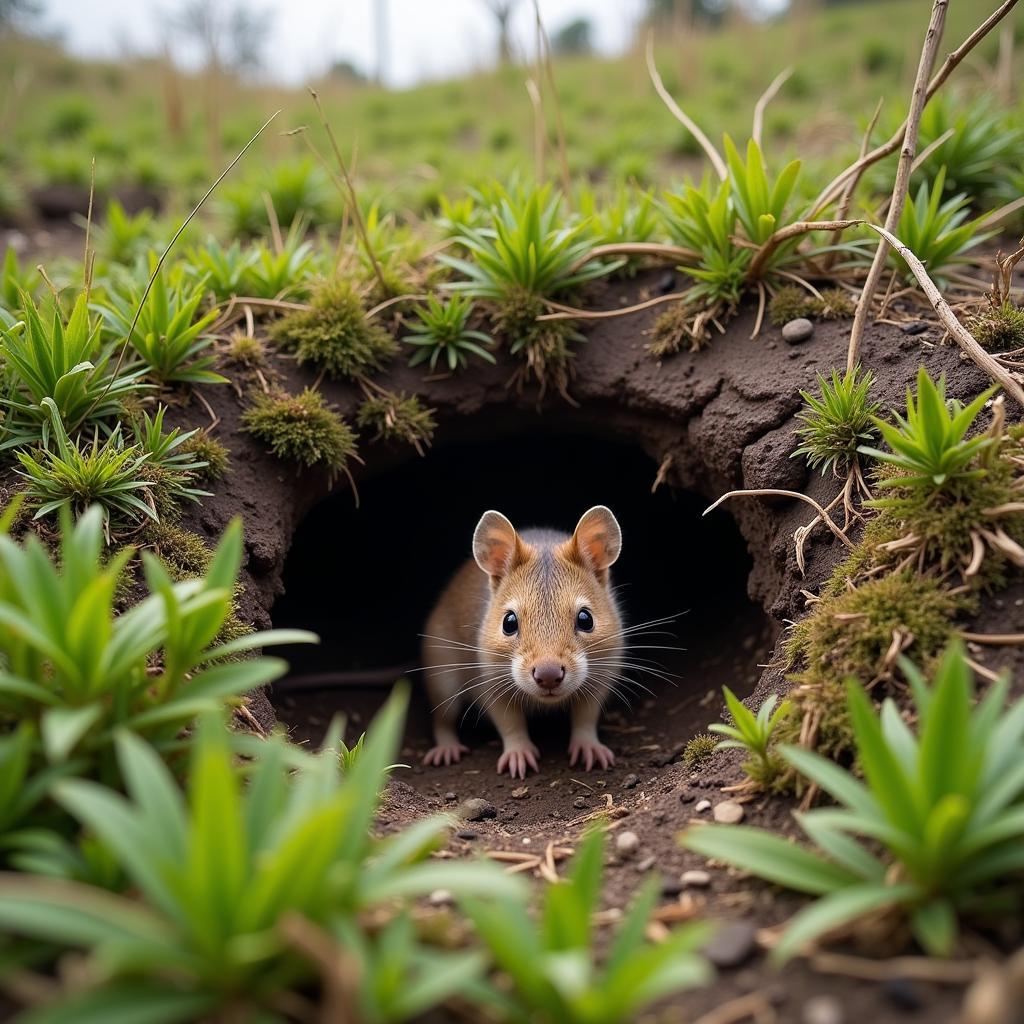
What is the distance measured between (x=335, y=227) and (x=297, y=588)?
292 centimetres

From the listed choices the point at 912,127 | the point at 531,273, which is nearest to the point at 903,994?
the point at 912,127

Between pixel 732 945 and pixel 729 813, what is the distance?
2.71 feet

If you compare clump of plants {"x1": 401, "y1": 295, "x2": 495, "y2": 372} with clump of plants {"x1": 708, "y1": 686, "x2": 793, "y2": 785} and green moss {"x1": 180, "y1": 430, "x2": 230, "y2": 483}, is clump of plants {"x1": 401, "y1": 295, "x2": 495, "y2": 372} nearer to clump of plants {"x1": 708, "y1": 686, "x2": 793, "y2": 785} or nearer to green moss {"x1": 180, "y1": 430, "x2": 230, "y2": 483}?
green moss {"x1": 180, "y1": 430, "x2": 230, "y2": 483}

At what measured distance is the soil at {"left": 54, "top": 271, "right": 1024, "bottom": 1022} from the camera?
2.84m

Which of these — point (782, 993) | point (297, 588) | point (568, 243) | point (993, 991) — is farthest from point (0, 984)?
point (297, 588)

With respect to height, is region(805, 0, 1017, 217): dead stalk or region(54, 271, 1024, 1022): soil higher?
region(805, 0, 1017, 217): dead stalk

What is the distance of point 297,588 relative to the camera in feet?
23.1

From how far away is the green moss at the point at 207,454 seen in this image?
4.13 metres

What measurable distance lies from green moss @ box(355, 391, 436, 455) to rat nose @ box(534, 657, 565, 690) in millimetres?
1403

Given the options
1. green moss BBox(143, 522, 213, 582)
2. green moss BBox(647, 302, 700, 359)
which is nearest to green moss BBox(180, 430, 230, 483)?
green moss BBox(143, 522, 213, 582)

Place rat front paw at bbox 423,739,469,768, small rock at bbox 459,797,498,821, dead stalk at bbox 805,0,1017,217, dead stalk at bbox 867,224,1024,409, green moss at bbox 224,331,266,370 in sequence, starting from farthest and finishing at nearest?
1. rat front paw at bbox 423,739,469,768
2. green moss at bbox 224,331,266,370
3. small rock at bbox 459,797,498,821
4. dead stalk at bbox 805,0,1017,217
5. dead stalk at bbox 867,224,1024,409

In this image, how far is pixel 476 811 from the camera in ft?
13.3

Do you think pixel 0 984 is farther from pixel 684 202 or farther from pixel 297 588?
pixel 297 588

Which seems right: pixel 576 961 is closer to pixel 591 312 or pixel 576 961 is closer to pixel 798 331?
pixel 798 331
